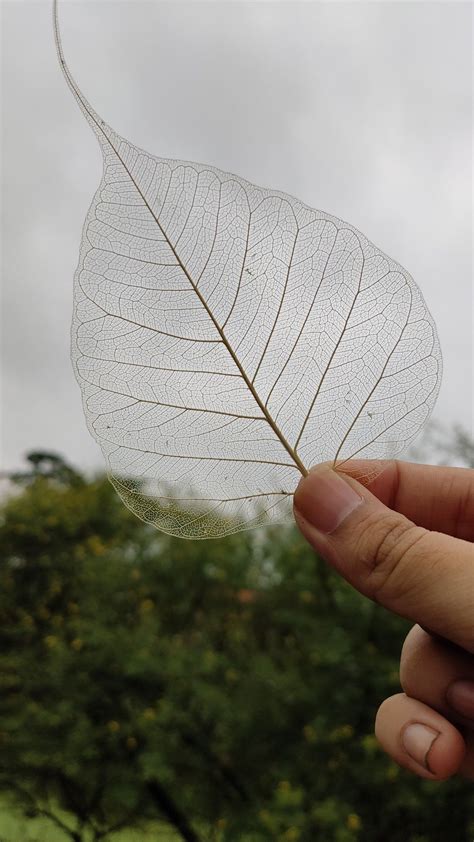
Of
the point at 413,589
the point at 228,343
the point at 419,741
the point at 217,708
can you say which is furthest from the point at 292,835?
the point at 228,343

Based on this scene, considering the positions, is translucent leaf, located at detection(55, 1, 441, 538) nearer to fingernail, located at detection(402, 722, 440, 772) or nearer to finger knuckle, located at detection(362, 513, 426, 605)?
finger knuckle, located at detection(362, 513, 426, 605)

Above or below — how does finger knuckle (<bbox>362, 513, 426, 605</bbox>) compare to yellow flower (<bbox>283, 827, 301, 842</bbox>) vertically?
above

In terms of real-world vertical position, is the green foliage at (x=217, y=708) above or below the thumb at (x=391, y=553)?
below

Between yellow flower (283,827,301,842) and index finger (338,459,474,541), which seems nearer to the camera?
index finger (338,459,474,541)

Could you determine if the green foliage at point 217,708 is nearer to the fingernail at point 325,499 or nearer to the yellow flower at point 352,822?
the yellow flower at point 352,822

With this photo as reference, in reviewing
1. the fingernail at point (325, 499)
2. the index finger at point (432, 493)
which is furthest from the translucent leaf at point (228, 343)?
the index finger at point (432, 493)

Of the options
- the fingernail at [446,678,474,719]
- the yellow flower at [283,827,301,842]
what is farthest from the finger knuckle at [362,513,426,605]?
the yellow flower at [283,827,301,842]
